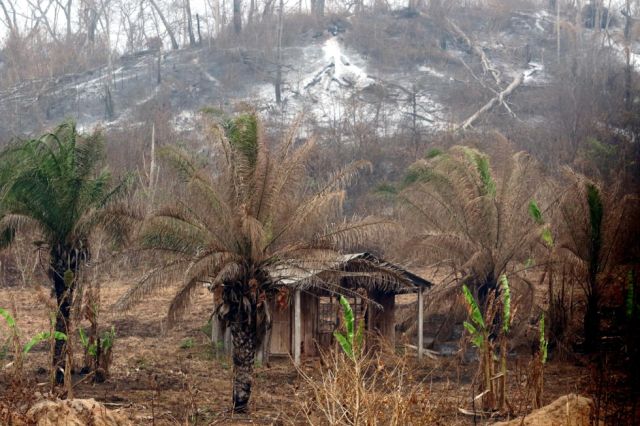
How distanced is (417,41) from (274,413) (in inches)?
1583

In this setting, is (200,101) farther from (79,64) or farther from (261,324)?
(261,324)

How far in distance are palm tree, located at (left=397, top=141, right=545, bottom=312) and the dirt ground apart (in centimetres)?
254

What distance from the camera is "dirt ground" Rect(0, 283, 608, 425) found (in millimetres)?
14734

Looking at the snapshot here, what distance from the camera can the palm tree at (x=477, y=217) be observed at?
20.9 meters

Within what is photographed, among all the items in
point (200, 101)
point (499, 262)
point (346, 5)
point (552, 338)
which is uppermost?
point (346, 5)

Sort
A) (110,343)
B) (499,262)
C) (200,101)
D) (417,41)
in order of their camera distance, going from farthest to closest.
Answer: (417,41) → (200,101) → (499,262) → (110,343)

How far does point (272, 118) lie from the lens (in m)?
44.1

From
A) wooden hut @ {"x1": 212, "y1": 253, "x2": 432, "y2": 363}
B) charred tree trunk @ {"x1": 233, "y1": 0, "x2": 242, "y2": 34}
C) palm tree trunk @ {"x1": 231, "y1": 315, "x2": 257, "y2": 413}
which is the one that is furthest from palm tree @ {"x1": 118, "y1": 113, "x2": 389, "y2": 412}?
charred tree trunk @ {"x1": 233, "y1": 0, "x2": 242, "y2": 34}

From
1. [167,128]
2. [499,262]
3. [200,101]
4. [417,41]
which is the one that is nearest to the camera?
[499,262]

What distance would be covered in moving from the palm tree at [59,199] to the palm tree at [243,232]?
251cm

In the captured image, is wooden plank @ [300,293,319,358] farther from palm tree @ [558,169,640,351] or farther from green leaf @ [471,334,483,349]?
green leaf @ [471,334,483,349]

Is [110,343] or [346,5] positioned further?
[346,5]

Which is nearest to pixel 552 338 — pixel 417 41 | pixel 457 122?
pixel 457 122

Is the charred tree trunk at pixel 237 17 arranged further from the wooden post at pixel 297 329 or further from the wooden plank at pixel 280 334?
the wooden post at pixel 297 329
